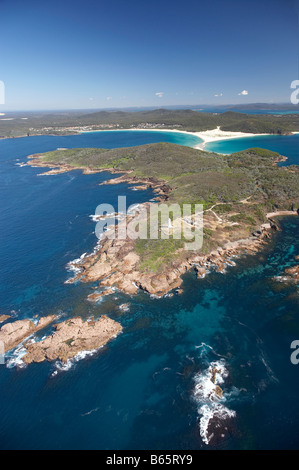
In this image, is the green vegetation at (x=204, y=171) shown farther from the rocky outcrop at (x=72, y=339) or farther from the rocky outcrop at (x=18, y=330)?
the rocky outcrop at (x=18, y=330)

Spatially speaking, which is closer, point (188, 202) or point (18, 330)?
point (18, 330)

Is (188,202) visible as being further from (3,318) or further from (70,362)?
(3,318)

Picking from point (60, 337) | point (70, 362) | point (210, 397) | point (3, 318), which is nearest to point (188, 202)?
point (60, 337)

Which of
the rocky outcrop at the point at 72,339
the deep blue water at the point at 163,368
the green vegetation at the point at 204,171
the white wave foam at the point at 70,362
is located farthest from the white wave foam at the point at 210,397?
the green vegetation at the point at 204,171

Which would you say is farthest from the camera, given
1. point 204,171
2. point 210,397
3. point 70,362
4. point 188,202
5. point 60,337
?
point 204,171

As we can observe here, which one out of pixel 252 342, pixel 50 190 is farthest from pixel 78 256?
pixel 50 190

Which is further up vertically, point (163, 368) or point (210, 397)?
point (163, 368)
